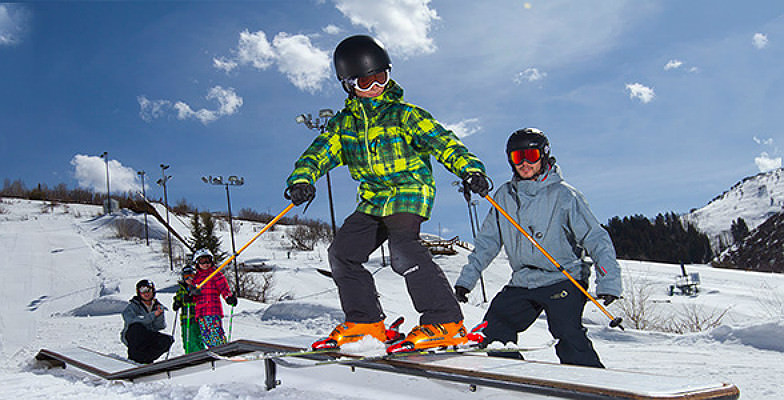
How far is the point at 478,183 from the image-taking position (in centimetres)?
256

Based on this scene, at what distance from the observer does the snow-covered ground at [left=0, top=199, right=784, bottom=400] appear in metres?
3.07

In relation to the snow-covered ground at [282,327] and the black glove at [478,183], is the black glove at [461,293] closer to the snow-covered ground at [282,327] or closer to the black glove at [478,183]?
the snow-covered ground at [282,327]

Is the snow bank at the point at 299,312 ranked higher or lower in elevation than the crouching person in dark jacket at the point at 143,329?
lower

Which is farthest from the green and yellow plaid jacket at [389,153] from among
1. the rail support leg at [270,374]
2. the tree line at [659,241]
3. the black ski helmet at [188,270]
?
the tree line at [659,241]

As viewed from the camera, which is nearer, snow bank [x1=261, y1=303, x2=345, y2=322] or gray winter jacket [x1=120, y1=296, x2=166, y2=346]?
gray winter jacket [x1=120, y1=296, x2=166, y2=346]

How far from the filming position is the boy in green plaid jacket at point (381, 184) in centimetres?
273

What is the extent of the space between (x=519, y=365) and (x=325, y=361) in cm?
103

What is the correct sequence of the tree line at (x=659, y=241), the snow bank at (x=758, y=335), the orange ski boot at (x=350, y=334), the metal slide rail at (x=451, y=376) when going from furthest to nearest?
the tree line at (x=659, y=241)
the snow bank at (x=758, y=335)
the orange ski boot at (x=350, y=334)
the metal slide rail at (x=451, y=376)

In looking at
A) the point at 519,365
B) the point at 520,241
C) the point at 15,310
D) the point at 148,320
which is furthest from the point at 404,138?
the point at 15,310

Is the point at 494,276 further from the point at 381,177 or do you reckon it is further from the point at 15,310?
the point at 381,177

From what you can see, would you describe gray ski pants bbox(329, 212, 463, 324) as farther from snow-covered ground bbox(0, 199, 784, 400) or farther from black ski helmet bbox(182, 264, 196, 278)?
black ski helmet bbox(182, 264, 196, 278)

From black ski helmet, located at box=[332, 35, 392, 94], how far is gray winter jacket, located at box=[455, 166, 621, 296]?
43.2 inches

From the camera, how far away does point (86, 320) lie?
11930 mm

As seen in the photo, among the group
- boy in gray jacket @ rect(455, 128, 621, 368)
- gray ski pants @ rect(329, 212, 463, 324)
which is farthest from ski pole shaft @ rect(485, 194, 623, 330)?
gray ski pants @ rect(329, 212, 463, 324)
